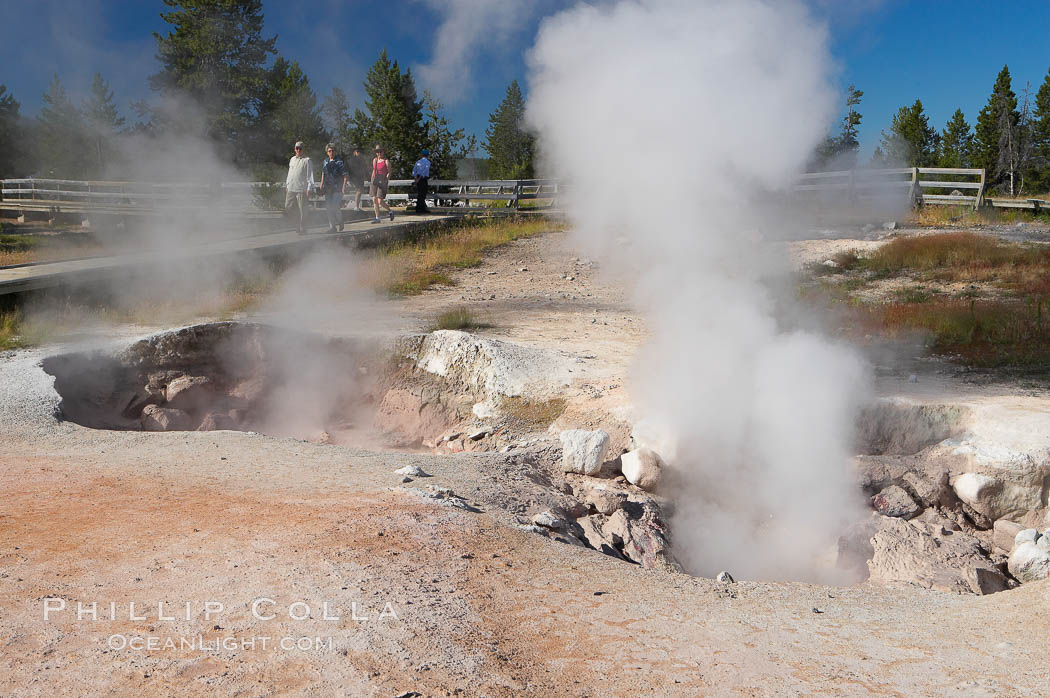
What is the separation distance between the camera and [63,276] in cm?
887

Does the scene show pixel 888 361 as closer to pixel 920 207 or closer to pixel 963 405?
pixel 963 405

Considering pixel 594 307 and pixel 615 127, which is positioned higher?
pixel 615 127

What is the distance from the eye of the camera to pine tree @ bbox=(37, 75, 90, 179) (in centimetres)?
1173

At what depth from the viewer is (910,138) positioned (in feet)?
122

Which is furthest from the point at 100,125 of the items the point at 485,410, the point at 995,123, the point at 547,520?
the point at 995,123

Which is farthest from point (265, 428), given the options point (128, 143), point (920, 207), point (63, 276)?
point (920, 207)

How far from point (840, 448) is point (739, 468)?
699mm

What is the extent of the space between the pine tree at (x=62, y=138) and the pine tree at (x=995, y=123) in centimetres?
4179

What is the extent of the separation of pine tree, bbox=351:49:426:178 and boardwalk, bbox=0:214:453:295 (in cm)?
1732

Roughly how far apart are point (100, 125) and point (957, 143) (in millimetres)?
44355

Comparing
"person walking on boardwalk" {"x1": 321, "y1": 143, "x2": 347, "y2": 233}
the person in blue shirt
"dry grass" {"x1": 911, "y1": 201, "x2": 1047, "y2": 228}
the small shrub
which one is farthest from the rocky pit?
"dry grass" {"x1": 911, "y1": 201, "x2": 1047, "y2": 228}

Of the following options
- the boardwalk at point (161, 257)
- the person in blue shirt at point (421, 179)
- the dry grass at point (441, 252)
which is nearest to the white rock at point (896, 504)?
the dry grass at point (441, 252)

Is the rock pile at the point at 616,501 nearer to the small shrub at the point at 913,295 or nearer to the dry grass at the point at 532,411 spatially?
the dry grass at the point at 532,411

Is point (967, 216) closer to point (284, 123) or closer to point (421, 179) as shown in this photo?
point (421, 179)
